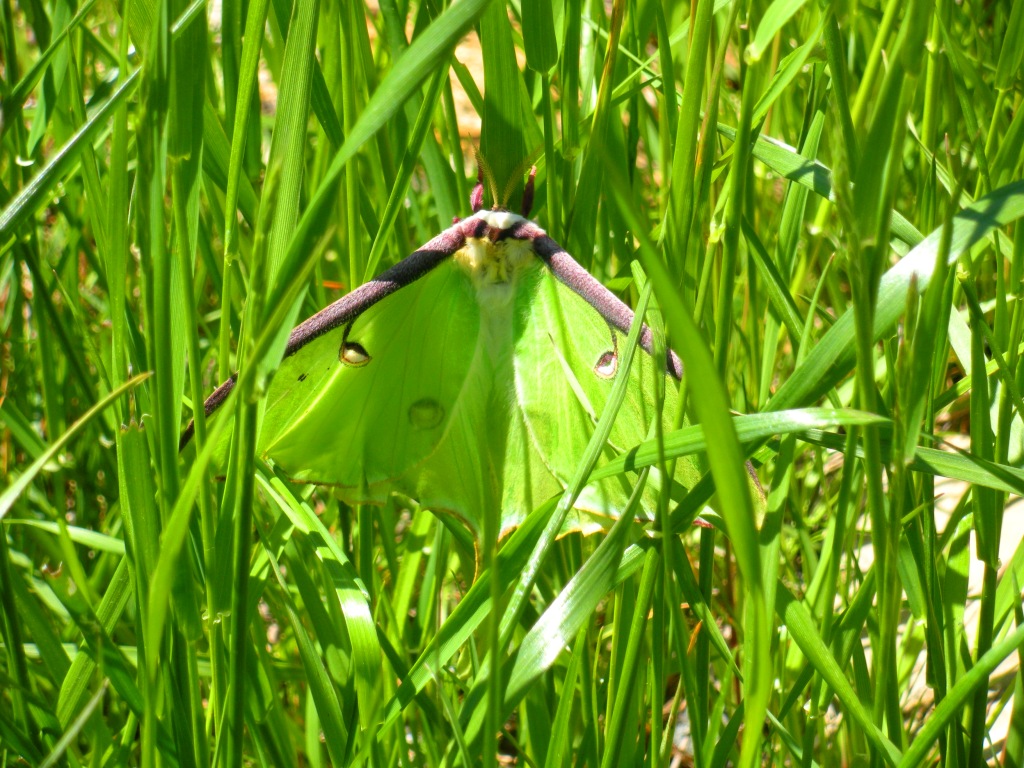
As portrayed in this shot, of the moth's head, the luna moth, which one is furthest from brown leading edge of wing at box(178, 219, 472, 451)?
the moth's head

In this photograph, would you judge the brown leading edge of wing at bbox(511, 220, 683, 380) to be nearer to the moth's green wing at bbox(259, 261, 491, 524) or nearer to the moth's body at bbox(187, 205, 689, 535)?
the moth's body at bbox(187, 205, 689, 535)

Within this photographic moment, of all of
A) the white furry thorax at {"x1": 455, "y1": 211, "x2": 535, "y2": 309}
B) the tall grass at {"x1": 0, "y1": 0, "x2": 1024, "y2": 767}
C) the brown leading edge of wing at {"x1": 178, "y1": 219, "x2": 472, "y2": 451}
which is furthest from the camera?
the white furry thorax at {"x1": 455, "y1": 211, "x2": 535, "y2": 309}

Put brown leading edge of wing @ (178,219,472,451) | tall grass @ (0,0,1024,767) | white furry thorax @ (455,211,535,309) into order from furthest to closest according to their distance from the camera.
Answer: white furry thorax @ (455,211,535,309)
brown leading edge of wing @ (178,219,472,451)
tall grass @ (0,0,1024,767)

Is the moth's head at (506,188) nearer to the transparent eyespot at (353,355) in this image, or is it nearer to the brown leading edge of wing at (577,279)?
the brown leading edge of wing at (577,279)

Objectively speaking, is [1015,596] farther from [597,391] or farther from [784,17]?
[784,17]


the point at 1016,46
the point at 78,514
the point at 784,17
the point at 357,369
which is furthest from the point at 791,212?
the point at 78,514

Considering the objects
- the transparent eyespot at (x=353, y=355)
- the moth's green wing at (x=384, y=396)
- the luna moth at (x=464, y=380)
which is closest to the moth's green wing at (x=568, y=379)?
the luna moth at (x=464, y=380)

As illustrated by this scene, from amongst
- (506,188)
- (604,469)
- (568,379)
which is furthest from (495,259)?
(604,469)
